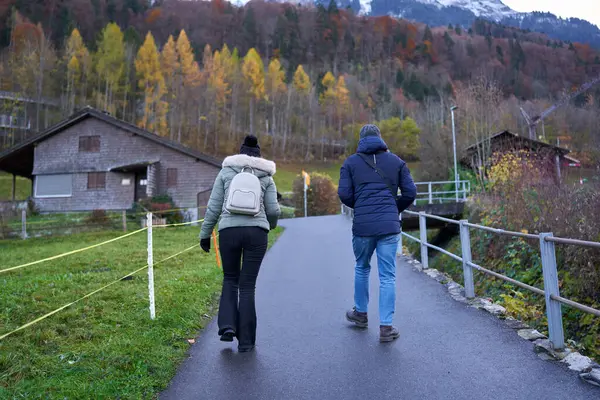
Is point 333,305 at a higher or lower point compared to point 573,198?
lower

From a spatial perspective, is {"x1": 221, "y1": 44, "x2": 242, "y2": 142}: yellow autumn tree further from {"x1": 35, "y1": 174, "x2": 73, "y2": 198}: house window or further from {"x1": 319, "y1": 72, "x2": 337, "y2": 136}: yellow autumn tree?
{"x1": 35, "y1": 174, "x2": 73, "y2": 198}: house window

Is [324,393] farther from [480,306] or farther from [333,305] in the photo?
[480,306]

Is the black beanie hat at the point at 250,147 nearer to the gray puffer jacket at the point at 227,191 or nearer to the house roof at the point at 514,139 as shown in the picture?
the gray puffer jacket at the point at 227,191

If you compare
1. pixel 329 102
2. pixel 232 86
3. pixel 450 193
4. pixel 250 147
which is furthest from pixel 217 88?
pixel 250 147

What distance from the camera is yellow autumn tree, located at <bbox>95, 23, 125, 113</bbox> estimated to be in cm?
5800

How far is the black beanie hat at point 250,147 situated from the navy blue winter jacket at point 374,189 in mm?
910

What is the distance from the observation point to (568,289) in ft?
25.0

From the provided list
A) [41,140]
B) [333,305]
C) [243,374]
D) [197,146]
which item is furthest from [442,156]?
[197,146]

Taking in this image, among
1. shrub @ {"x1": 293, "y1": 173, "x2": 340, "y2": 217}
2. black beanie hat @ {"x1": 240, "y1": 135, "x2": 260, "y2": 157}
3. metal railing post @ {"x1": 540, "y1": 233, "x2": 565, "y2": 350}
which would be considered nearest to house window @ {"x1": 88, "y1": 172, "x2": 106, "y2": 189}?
shrub @ {"x1": 293, "y1": 173, "x2": 340, "y2": 217}

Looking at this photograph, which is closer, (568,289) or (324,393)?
(324,393)

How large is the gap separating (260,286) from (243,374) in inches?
154

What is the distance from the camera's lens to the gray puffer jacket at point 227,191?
13.3 ft

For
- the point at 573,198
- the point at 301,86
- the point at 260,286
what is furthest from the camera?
the point at 301,86

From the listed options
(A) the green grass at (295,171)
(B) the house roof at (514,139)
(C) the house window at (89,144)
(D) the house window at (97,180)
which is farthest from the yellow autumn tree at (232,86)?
(B) the house roof at (514,139)
